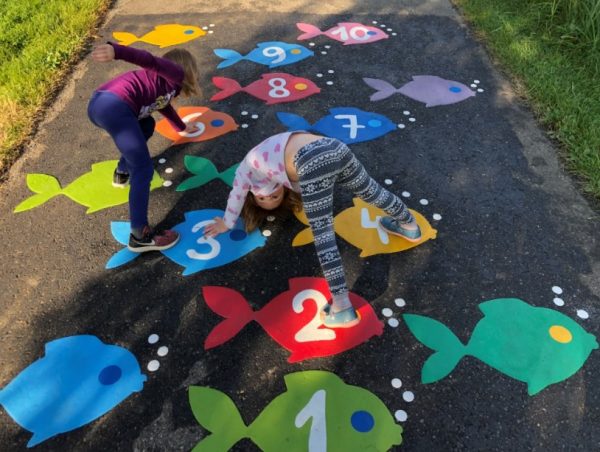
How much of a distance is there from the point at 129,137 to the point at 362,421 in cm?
168

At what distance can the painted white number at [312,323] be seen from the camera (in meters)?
2.16

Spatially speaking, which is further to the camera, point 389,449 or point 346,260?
point 346,260

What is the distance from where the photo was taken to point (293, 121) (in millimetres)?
3355

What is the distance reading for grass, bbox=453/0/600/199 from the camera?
3.18 meters

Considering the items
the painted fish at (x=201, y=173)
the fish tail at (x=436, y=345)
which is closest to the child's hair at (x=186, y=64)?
the painted fish at (x=201, y=173)

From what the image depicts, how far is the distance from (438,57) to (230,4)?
223 centimetres

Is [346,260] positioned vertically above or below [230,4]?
below

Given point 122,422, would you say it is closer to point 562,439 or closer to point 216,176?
point 216,176

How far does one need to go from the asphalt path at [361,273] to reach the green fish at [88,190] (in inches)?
2.4

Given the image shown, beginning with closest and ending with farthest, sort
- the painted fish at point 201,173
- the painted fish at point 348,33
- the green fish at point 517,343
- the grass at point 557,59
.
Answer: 1. the green fish at point 517,343
2. the painted fish at point 201,173
3. the grass at point 557,59
4. the painted fish at point 348,33

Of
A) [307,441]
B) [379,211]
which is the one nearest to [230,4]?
[379,211]

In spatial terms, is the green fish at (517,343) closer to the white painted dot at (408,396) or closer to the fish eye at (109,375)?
the white painted dot at (408,396)

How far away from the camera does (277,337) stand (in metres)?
2.16

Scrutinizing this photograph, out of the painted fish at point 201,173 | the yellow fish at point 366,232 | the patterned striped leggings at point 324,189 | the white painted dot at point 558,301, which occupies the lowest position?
the white painted dot at point 558,301
